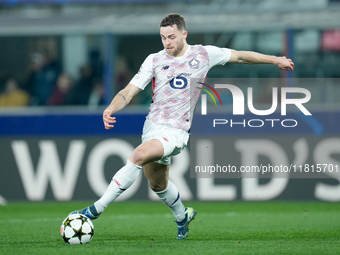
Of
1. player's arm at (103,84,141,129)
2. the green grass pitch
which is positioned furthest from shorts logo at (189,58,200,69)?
the green grass pitch

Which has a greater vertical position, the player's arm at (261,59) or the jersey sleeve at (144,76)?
the player's arm at (261,59)

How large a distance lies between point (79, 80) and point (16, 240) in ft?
24.4

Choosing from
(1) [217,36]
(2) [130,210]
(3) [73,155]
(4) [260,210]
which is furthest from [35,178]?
(1) [217,36]

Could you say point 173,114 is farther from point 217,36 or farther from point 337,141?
point 217,36

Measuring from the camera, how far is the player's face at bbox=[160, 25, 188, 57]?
25.2 ft

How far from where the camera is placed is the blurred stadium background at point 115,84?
12711 millimetres

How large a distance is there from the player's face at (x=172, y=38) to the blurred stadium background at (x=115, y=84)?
5042 millimetres

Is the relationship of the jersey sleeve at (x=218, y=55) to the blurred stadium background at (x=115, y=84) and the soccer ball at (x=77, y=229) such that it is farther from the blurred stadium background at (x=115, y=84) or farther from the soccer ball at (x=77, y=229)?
the blurred stadium background at (x=115, y=84)

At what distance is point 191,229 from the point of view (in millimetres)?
9227

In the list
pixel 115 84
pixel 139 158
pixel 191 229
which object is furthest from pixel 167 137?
pixel 115 84

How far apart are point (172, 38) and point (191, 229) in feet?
8.30

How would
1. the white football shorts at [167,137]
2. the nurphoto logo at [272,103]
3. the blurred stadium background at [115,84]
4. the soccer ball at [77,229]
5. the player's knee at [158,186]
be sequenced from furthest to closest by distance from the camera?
1. the blurred stadium background at [115,84]
2. the nurphoto logo at [272,103]
3. the player's knee at [158,186]
4. the white football shorts at [167,137]
5. the soccer ball at [77,229]

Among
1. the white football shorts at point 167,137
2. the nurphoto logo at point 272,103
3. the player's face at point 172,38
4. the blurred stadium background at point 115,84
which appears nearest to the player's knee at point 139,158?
the white football shorts at point 167,137

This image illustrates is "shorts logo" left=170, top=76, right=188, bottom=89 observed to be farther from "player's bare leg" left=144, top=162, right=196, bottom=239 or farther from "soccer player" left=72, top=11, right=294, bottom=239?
"player's bare leg" left=144, top=162, right=196, bottom=239
